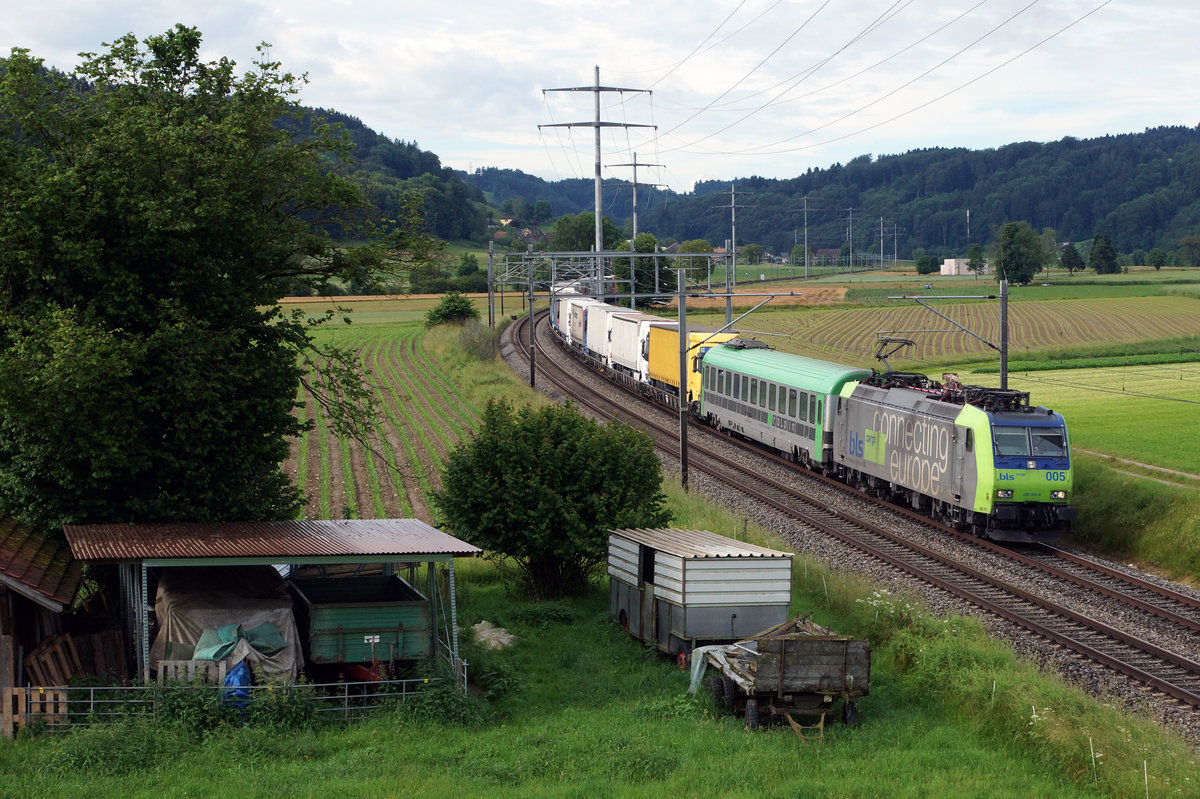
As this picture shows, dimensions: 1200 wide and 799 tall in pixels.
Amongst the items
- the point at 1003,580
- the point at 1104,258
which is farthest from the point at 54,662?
the point at 1104,258

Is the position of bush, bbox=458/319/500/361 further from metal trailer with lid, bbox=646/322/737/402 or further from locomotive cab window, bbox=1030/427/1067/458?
locomotive cab window, bbox=1030/427/1067/458

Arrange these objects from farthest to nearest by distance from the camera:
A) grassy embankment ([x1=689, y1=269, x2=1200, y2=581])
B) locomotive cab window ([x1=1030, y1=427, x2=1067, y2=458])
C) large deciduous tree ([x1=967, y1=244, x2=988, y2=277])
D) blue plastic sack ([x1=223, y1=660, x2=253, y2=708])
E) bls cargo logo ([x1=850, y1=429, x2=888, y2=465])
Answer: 1. large deciduous tree ([x1=967, y1=244, x2=988, y2=277])
2. bls cargo logo ([x1=850, y1=429, x2=888, y2=465])
3. grassy embankment ([x1=689, y1=269, x2=1200, y2=581])
4. locomotive cab window ([x1=1030, y1=427, x2=1067, y2=458])
5. blue plastic sack ([x1=223, y1=660, x2=253, y2=708])

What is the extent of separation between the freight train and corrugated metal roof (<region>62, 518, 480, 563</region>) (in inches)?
512

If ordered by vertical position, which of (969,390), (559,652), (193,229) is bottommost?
(559,652)

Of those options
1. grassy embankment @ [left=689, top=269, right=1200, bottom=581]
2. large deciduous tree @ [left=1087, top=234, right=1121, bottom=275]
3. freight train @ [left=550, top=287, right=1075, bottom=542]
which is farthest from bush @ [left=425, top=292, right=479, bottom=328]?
large deciduous tree @ [left=1087, top=234, right=1121, bottom=275]

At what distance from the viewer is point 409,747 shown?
1397cm

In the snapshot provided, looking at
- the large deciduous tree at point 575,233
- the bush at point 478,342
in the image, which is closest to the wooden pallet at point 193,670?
the bush at point 478,342

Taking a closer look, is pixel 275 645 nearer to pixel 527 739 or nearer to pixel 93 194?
pixel 527 739

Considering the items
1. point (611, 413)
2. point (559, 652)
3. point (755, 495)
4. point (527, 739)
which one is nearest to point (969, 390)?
point (755, 495)

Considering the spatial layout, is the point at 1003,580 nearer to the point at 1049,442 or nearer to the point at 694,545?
the point at 1049,442

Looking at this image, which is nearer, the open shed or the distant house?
the open shed

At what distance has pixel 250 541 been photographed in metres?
17.0

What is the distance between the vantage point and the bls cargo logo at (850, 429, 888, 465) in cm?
3034

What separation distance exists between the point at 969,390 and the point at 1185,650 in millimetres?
9741
